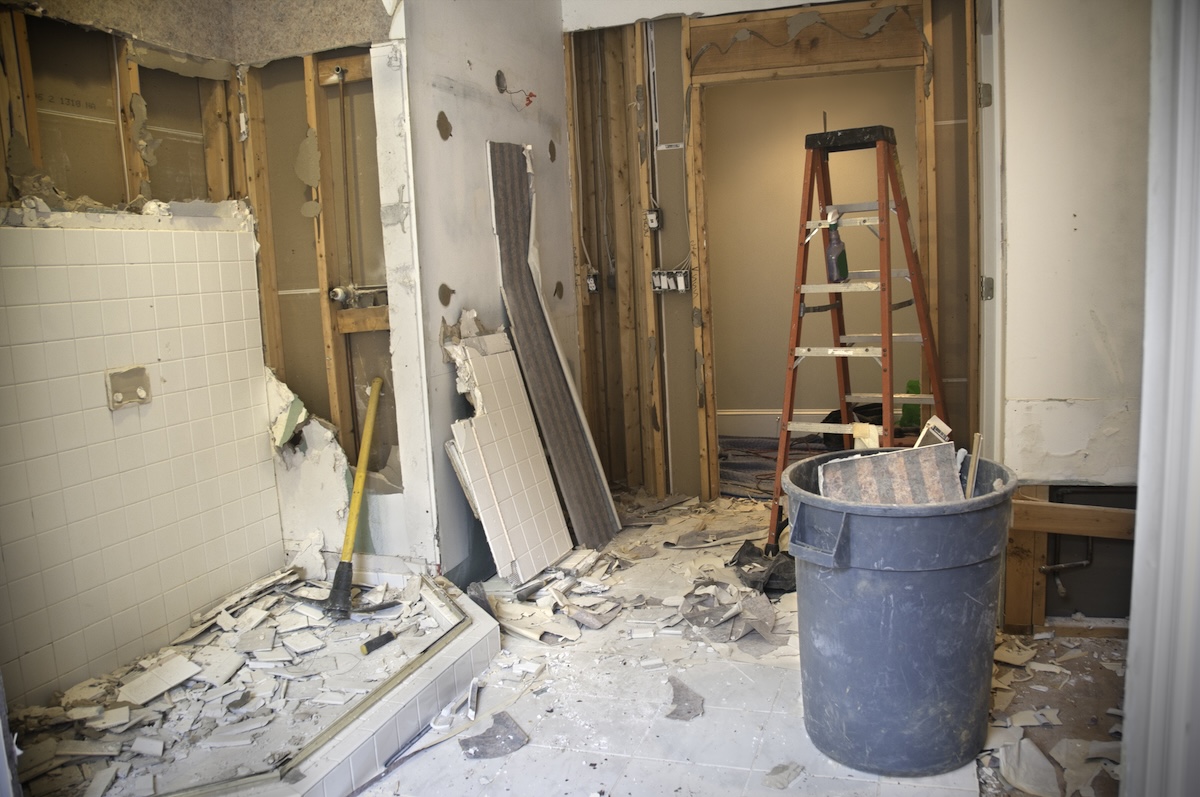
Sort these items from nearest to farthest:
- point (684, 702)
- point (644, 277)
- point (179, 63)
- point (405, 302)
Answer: point (684, 702) → point (179, 63) → point (405, 302) → point (644, 277)

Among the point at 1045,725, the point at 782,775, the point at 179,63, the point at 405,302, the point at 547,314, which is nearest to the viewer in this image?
the point at 782,775

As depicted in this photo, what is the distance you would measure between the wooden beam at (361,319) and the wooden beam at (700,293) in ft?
6.59

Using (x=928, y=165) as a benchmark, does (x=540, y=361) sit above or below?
below

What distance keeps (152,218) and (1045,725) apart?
11.5 ft

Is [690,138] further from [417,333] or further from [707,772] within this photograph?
[707,772]

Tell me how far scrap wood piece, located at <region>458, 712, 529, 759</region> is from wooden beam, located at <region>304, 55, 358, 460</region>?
5.02ft

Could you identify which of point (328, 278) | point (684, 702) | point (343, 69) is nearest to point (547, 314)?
point (328, 278)

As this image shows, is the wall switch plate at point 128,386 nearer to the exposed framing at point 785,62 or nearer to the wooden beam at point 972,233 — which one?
the exposed framing at point 785,62

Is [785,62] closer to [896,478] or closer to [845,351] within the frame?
[845,351]

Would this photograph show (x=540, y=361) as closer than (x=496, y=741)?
No

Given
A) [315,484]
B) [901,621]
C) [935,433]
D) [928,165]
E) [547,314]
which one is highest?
[928,165]

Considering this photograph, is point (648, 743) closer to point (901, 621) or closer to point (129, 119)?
point (901, 621)

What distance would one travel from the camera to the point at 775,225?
664cm

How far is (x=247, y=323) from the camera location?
3.85 meters
